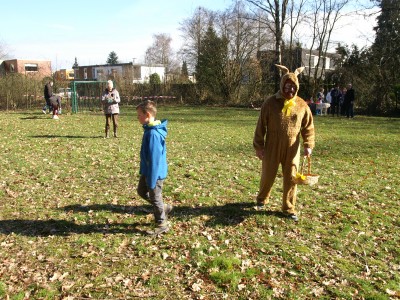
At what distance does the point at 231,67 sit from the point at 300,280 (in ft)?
104

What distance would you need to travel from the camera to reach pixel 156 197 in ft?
Answer: 16.1

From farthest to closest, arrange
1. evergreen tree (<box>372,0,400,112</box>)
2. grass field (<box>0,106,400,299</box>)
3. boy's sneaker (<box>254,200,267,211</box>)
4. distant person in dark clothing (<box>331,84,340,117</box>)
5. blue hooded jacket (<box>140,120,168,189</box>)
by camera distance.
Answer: evergreen tree (<box>372,0,400,112</box>)
distant person in dark clothing (<box>331,84,340,117</box>)
boy's sneaker (<box>254,200,267,211</box>)
blue hooded jacket (<box>140,120,168,189</box>)
grass field (<box>0,106,400,299</box>)

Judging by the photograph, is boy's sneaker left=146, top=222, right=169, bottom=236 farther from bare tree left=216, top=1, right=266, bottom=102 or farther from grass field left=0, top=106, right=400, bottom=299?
bare tree left=216, top=1, right=266, bottom=102

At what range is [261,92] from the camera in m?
33.7

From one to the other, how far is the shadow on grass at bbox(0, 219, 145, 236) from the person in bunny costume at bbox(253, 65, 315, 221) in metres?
2.14

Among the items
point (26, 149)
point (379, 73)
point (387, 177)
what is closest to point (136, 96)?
point (379, 73)

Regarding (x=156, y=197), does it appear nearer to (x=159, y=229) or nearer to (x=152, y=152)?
(x=159, y=229)

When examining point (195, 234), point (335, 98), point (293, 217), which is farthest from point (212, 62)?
point (195, 234)

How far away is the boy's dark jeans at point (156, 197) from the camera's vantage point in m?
4.88

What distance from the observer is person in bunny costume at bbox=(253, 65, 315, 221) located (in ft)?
17.4

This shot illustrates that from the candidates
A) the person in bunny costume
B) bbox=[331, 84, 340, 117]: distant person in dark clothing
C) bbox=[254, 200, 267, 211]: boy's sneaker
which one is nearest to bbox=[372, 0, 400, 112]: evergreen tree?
bbox=[331, 84, 340, 117]: distant person in dark clothing

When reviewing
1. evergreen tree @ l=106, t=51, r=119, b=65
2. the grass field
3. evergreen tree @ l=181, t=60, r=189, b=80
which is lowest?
the grass field

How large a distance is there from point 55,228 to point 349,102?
64.8ft

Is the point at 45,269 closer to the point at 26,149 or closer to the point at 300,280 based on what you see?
the point at 300,280
